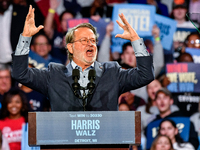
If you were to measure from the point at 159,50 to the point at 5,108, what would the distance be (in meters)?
2.28

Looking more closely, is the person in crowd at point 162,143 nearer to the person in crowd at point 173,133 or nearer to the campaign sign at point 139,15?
the person in crowd at point 173,133

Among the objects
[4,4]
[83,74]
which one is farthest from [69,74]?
[4,4]

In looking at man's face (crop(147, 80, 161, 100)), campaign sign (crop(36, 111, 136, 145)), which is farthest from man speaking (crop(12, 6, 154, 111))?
man's face (crop(147, 80, 161, 100))

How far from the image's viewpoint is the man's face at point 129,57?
490cm

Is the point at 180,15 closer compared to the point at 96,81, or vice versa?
the point at 96,81

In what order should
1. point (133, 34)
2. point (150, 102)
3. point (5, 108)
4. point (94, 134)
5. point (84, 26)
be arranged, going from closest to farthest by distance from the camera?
point (94, 134) → point (133, 34) → point (84, 26) → point (5, 108) → point (150, 102)

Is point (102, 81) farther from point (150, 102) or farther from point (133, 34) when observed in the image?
point (150, 102)

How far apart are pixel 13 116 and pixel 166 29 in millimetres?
2503

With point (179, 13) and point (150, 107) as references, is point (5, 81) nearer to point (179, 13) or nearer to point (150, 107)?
point (150, 107)

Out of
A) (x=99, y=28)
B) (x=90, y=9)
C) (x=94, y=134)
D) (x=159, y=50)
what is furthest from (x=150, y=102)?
(x=94, y=134)

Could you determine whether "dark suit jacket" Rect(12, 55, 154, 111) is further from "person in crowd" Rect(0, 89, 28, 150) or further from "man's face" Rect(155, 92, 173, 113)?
"man's face" Rect(155, 92, 173, 113)

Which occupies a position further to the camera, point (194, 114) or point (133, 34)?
point (194, 114)

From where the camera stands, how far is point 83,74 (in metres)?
2.11

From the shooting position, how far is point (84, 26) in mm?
2172
